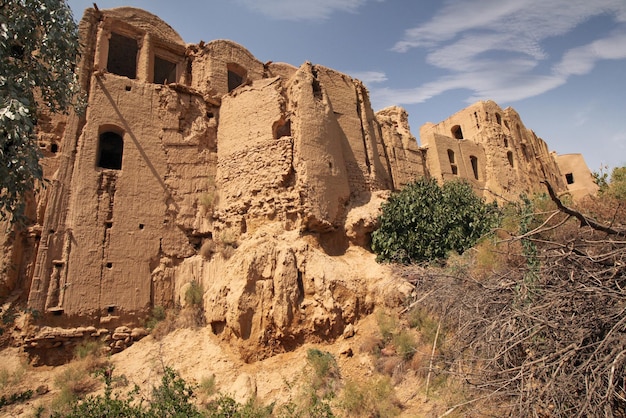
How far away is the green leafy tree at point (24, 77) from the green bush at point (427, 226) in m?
7.98

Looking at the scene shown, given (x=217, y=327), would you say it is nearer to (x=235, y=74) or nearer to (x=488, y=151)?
(x=235, y=74)

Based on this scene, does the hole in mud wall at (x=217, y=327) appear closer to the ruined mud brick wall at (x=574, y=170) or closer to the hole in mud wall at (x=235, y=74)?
the hole in mud wall at (x=235, y=74)

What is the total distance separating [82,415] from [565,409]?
21.8 ft

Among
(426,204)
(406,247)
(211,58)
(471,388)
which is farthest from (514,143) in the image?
(471,388)

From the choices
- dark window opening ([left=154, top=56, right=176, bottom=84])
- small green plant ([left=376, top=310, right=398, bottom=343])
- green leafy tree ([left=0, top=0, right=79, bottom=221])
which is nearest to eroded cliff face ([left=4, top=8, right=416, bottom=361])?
dark window opening ([left=154, top=56, right=176, bottom=84])

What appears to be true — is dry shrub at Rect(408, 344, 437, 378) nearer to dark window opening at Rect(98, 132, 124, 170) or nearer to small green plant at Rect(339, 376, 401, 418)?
→ small green plant at Rect(339, 376, 401, 418)

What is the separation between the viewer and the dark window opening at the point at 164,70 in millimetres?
15199

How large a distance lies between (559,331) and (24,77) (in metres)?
8.13

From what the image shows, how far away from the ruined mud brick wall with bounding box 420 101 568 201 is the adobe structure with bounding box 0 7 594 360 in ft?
14.0

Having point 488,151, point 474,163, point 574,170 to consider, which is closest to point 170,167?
point 474,163

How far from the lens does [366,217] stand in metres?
12.3

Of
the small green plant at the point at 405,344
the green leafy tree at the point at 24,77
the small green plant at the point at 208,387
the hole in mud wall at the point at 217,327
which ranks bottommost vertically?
the small green plant at the point at 208,387

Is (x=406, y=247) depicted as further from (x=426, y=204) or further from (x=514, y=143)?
(x=514, y=143)

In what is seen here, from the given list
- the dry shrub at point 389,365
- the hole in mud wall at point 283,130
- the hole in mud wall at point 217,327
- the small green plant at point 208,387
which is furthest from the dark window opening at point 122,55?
the dry shrub at point 389,365
